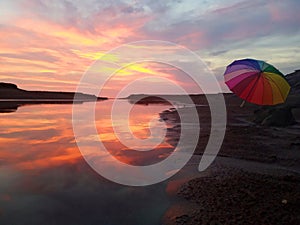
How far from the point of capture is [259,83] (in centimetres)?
988

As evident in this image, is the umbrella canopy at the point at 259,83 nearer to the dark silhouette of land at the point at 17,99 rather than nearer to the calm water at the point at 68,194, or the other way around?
the calm water at the point at 68,194

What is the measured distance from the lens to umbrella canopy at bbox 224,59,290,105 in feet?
32.3

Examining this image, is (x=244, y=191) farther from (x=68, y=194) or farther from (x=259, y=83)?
(x=68, y=194)

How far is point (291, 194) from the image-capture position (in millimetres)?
8727

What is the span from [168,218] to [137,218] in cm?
85

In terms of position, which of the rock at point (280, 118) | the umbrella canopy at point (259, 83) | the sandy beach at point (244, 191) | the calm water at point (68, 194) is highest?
the umbrella canopy at point (259, 83)

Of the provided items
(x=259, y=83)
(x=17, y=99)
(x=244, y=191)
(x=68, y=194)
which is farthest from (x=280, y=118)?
(x=17, y=99)

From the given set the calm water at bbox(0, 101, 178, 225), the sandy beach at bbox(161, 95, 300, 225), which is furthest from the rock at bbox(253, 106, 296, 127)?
the calm water at bbox(0, 101, 178, 225)

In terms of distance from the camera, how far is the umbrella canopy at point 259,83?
32.3 ft

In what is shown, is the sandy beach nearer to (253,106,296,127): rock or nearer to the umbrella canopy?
the umbrella canopy

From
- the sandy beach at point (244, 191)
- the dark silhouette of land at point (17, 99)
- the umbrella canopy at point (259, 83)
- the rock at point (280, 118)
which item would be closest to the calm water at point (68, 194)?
the sandy beach at point (244, 191)

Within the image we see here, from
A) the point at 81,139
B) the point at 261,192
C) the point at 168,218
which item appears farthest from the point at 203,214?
the point at 81,139

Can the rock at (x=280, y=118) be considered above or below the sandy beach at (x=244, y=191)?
above

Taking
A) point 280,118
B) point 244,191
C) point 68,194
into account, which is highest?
point 280,118
